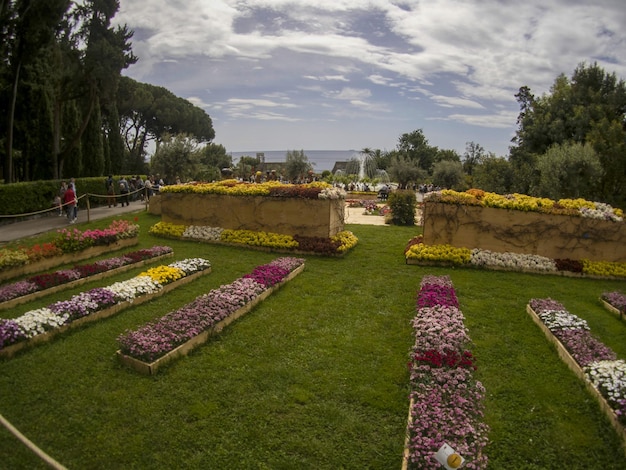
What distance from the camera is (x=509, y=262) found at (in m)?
11.6

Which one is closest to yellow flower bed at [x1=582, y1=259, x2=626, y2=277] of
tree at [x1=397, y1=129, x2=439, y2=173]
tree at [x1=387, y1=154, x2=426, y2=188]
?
tree at [x1=387, y1=154, x2=426, y2=188]

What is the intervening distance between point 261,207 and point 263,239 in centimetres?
131

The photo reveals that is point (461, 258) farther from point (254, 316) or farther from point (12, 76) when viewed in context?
point (12, 76)

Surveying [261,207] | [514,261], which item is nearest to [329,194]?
[261,207]

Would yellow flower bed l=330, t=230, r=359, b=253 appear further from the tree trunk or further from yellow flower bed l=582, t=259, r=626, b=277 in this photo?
the tree trunk

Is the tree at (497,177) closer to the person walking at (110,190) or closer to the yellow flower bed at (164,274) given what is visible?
the yellow flower bed at (164,274)

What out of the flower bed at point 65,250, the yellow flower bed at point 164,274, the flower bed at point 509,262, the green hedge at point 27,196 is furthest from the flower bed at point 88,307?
the green hedge at point 27,196

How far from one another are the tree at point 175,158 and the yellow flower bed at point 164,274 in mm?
17051

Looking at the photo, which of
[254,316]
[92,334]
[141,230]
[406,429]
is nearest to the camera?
[406,429]

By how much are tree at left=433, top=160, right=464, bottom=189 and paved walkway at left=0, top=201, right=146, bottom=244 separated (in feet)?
67.8

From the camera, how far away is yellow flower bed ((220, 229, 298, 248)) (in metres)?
13.3

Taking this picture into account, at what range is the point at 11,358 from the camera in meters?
6.09

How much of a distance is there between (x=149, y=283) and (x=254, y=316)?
2674 mm

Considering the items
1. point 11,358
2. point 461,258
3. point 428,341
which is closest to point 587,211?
point 461,258
